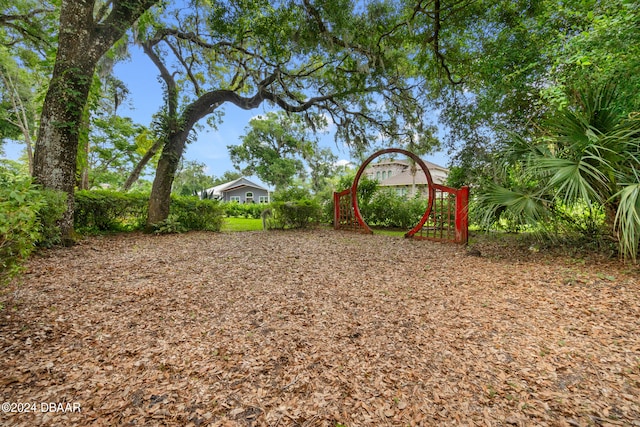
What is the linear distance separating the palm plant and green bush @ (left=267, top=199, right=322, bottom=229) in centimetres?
542

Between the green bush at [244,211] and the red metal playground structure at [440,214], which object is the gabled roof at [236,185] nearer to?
the green bush at [244,211]

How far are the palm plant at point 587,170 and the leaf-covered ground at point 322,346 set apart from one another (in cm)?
74

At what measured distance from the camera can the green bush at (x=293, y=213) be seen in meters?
8.58

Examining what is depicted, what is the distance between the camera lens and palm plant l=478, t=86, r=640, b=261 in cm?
322

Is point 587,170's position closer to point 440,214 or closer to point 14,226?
point 440,214

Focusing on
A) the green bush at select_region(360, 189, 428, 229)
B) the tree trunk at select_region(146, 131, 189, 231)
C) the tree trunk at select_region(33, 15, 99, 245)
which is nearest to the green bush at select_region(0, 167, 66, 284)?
the tree trunk at select_region(33, 15, 99, 245)

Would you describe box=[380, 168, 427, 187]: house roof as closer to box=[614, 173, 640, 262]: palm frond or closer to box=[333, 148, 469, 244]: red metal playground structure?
box=[333, 148, 469, 244]: red metal playground structure

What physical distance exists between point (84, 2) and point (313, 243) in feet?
20.4

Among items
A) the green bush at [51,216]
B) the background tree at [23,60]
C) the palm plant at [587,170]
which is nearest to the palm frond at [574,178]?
the palm plant at [587,170]

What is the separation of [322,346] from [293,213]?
22.3 ft

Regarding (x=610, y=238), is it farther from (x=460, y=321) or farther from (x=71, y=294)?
(x=71, y=294)

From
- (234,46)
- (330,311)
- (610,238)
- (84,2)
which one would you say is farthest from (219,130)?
(610,238)

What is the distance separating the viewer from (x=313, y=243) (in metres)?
6.07

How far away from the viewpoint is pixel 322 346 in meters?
2.01
